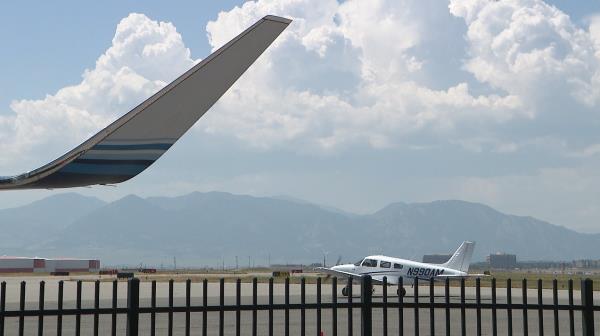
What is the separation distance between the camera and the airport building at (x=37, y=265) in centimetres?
13112

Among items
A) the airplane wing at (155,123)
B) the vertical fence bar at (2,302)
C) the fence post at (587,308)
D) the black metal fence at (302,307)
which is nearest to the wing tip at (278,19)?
the airplane wing at (155,123)

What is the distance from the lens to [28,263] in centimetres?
13338

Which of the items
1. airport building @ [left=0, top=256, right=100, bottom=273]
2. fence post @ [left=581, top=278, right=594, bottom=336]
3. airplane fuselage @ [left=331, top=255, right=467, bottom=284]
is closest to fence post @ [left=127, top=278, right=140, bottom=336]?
fence post @ [left=581, top=278, right=594, bottom=336]

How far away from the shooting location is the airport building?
430ft

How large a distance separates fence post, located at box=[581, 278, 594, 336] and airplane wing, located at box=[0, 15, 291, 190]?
570 centimetres

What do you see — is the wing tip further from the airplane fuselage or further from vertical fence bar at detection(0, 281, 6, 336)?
the airplane fuselage

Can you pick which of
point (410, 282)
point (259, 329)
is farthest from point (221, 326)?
point (410, 282)

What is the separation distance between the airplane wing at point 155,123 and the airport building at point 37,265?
12974 centimetres

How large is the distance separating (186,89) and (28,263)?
13343 cm

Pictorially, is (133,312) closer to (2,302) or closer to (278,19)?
(2,302)

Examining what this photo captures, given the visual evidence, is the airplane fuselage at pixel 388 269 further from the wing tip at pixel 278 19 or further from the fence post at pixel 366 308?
A: the wing tip at pixel 278 19

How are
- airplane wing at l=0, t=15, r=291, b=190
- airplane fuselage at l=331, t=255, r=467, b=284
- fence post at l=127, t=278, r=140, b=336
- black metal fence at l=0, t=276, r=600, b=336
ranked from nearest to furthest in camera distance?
airplane wing at l=0, t=15, r=291, b=190
black metal fence at l=0, t=276, r=600, b=336
fence post at l=127, t=278, r=140, b=336
airplane fuselage at l=331, t=255, r=467, b=284

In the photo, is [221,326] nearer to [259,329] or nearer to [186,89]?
[186,89]

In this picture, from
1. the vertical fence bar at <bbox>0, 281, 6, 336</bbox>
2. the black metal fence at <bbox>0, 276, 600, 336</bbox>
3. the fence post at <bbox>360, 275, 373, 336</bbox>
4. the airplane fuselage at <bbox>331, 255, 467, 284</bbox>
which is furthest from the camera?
the airplane fuselage at <bbox>331, 255, 467, 284</bbox>
